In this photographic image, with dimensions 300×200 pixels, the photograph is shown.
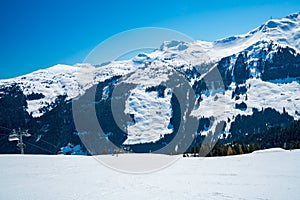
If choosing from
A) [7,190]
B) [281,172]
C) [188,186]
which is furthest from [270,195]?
[7,190]

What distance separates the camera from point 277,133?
164 metres

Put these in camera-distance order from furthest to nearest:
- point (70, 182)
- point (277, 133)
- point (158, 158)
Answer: point (277, 133) → point (158, 158) → point (70, 182)

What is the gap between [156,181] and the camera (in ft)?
67.2

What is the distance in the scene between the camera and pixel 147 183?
19.7 m

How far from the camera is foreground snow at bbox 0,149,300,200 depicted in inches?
631

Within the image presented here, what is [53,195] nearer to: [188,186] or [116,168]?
[188,186]

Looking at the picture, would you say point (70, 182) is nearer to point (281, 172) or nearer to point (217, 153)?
point (281, 172)

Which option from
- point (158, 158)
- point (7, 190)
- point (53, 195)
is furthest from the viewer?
point (158, 158)

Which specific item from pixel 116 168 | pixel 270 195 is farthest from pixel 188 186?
pixel 116 168

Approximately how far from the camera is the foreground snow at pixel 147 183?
16016 mm

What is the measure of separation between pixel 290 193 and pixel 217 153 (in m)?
59.1

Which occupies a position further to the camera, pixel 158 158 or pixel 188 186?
pixel 158 158

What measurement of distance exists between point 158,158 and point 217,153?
44676 mm

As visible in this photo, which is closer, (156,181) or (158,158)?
(156,181)
